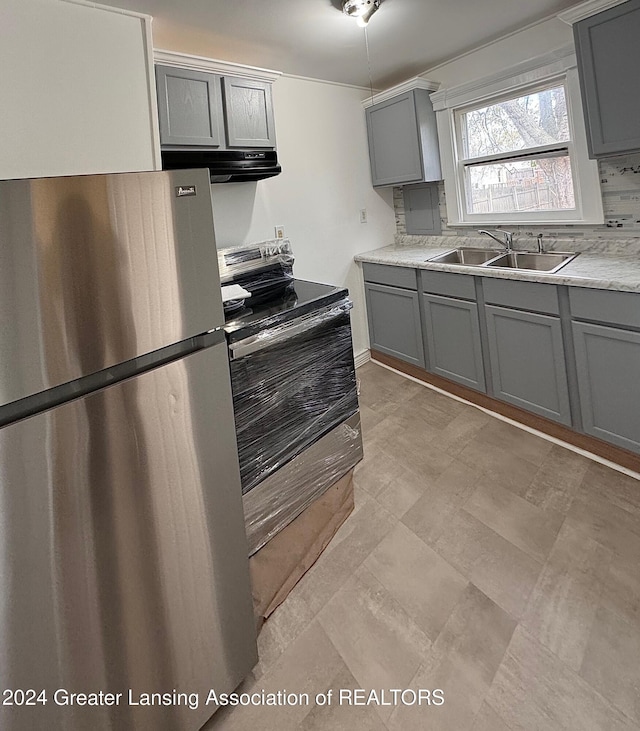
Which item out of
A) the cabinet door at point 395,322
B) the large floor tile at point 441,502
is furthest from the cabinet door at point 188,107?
the large floor tile at point 441,502

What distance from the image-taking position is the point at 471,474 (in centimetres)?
224

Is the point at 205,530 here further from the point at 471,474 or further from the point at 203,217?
the point at 471,474

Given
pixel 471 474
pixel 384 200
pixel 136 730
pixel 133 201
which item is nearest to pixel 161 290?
pixel 133 201

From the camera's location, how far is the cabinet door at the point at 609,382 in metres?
2.02

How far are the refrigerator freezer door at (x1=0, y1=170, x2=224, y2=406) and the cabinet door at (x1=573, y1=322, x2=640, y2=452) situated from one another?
195 cm

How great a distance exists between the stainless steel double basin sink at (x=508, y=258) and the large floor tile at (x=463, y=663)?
1.77m

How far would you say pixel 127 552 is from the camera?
0.94 metres

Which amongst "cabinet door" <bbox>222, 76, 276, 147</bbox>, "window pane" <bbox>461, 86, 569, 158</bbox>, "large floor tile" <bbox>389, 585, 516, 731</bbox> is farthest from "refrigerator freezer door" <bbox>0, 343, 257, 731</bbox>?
"window pane" <bbox>461, 86, 569, 158</bbox>

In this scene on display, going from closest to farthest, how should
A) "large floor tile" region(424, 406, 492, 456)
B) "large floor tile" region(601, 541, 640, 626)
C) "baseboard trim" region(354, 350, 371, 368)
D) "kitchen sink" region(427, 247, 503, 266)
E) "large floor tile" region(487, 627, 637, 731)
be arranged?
1. "large floor tile" region(487, 627, 637, 731)
2. "large floor tile" region(601, 541, 640, 626)
3. "large floor tile" region(424, 406, 492, 456)
4. "kitchen sink" region(427, 247, 503, 266)
5. "baseboard trim" region(354, 350, 371, 368)

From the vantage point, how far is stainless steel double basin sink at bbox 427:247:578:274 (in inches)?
108

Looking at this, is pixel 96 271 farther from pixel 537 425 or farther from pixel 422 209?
pixel 422 209

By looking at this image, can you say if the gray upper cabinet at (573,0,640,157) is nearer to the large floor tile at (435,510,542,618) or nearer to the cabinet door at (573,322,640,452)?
the cabinet door at (573,322,640,452)

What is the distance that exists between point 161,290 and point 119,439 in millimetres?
335

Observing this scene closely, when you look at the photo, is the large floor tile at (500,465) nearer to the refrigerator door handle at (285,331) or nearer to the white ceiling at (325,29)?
the refrigerator door handle at (285,331)
